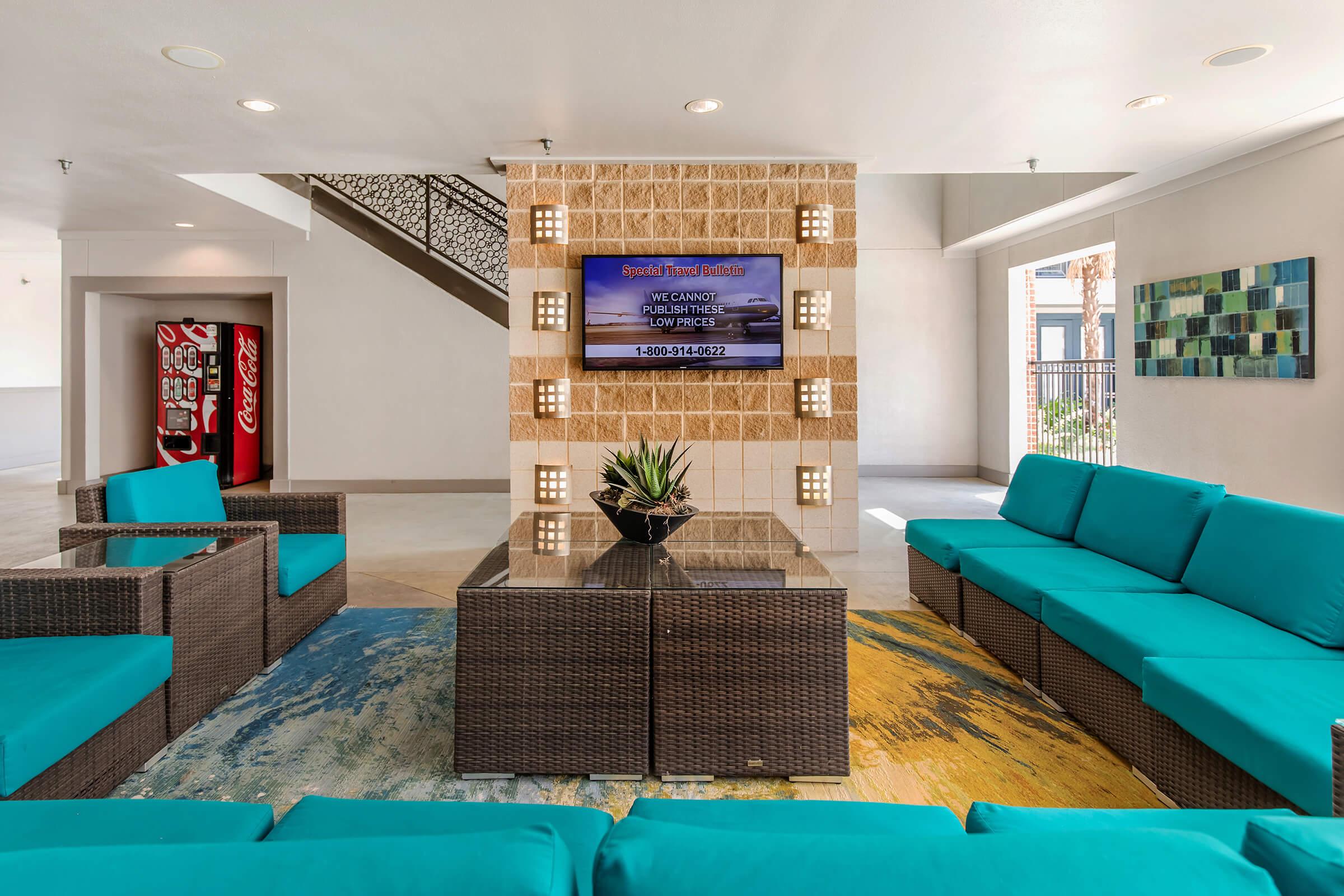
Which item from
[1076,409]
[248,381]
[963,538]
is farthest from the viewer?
[248,381]

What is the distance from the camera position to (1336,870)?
0.69 m

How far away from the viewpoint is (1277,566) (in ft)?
8.18

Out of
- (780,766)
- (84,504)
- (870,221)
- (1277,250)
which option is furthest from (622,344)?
(870,221)

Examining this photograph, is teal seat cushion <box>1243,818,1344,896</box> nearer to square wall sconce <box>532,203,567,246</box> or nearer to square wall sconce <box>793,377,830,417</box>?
square wall sconce <box>793,377,830,417</box>

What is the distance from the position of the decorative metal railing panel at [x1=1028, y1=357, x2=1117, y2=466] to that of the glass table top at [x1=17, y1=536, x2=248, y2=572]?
747 cm

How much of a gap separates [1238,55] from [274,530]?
478 centimetres

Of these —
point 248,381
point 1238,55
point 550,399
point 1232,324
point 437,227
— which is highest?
point 437,227

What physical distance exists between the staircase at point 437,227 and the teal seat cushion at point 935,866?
308 inches

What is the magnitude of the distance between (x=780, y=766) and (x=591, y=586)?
773 mm

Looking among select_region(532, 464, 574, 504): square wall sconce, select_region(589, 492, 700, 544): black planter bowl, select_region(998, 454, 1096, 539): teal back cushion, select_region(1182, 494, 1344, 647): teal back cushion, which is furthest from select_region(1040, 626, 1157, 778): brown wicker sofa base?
select_region(532, 464, 574, 504): square wall sconce

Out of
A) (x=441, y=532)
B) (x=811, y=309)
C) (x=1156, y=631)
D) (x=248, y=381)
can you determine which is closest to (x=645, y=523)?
(x=1156, y=631)

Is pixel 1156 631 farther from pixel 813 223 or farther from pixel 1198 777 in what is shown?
pixel 813 223

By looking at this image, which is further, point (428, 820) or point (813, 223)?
point (813, 223)

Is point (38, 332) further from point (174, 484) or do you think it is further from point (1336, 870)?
point (1336, 870)
